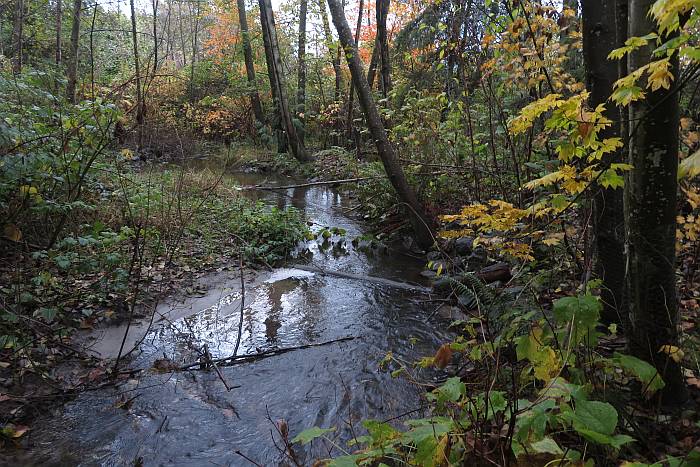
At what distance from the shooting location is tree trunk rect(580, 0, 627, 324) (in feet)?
9.89

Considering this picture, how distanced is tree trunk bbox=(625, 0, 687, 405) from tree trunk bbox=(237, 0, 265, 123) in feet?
54.0

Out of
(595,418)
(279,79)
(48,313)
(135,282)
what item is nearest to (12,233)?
(48,313)

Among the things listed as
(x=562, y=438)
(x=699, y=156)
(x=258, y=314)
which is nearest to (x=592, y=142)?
(x=699, y=156)

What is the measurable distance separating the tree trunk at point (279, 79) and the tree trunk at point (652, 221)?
13.5 m

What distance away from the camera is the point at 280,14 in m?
25.8

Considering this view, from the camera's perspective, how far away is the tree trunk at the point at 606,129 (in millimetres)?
3016

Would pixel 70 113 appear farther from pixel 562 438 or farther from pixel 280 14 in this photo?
pixel 280 14

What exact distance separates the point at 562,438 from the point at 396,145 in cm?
710

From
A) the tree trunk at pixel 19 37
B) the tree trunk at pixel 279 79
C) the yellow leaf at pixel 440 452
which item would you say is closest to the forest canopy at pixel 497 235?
the yellow leaf at pixel 440 452

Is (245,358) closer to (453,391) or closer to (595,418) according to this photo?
(453,391)

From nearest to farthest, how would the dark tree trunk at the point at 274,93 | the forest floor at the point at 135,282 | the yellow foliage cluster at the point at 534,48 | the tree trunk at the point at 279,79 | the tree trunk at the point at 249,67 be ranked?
the forest floor at the point at 135,282 < the yellow foliage cluster at the point at 534,48 < the tree trunk at the point at 279,79 < the dark tree trunk at the point at 274,93 < the tree trunk at the point at 249,67

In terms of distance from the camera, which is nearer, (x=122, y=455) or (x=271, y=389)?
(x=122, y=455)

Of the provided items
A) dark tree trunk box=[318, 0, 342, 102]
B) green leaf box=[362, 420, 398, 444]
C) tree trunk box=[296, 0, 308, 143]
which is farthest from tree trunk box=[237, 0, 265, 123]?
green leaf box=[362, 420, 398, 444]

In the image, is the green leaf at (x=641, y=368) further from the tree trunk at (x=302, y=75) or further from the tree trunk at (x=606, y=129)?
the tree trunk at (x=302, y=75)
